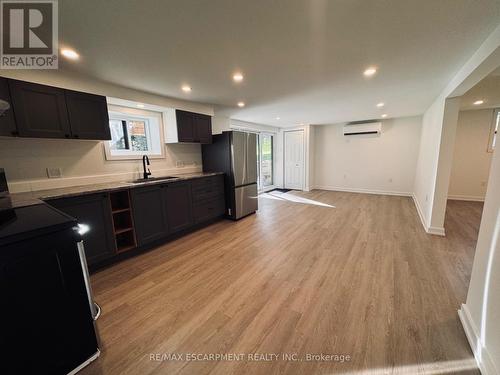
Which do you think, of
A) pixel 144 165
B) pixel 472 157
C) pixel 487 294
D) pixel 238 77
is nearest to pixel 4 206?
pixel 144 165

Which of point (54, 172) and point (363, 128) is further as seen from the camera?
point (363, 128)

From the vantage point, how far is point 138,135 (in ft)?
10.9

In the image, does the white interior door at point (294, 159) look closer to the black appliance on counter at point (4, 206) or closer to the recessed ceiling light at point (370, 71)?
the recessed ceiling light at point (370, 71)

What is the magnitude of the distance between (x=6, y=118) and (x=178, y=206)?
76.8 inches

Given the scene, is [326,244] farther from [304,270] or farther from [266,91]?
[266,91]

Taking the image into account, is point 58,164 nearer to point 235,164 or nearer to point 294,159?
point 235,164

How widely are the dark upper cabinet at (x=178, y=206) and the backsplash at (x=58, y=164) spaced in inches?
27.5

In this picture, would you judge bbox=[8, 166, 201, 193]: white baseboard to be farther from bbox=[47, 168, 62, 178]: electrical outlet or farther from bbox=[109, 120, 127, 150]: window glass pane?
bbox=[109, 120, 127, 150]: window glass pane

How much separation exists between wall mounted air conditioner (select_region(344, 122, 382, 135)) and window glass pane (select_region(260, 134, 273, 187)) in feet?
8.21

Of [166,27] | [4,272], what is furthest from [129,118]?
[4,272]

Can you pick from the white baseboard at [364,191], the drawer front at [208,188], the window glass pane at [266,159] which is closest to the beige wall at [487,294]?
the drawer front at [208,188]

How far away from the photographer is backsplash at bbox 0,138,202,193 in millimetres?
2096

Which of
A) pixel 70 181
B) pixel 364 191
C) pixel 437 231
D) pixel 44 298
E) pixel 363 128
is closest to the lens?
pixel 44 298

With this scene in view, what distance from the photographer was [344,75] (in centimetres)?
240
